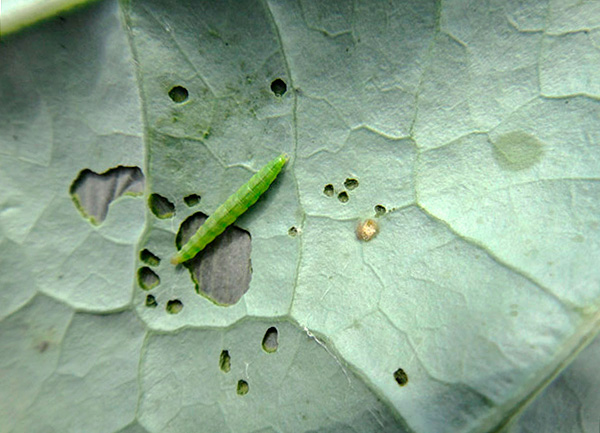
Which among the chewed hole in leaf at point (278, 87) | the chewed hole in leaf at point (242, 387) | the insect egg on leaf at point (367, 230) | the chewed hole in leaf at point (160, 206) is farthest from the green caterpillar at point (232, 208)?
the chewed hole in leaf at point (242, 387)

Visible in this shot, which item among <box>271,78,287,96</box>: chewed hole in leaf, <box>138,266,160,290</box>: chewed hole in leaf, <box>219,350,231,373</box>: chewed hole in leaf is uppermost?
<box>271,78,287,96</box>: chewed hole in leaf

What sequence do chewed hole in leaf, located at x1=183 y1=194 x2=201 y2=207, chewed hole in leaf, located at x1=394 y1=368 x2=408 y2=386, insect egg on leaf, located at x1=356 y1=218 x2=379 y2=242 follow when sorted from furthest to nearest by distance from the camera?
1. chewed hole in leaf, located at x1=183 y1=194 x2=201 y2=207
2. insect egg on leaf, located at x1=356 y1=218 x2=379 y2=242
3. chewed hole in leaf, located at x1=394 y1=368 x2=408 y2=386

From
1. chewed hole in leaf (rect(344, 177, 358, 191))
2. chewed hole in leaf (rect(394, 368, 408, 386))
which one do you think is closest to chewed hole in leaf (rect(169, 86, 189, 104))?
chewed hole in leaf (rect(344, 177, 358, 191))

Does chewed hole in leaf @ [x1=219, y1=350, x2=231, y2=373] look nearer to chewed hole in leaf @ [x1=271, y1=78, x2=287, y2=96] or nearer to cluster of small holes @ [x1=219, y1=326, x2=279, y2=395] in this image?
cluster of small holes @ [x1=219, y1=326, x2=279, y2=395]

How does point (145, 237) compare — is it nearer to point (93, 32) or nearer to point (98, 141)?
point (98, 141)

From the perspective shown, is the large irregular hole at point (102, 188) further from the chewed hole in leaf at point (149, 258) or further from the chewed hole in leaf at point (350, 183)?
the chewed hole in leaf at point (350, 183)

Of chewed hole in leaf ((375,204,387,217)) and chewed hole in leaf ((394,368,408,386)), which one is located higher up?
chewed hole in leaf ((375,204,387,217))

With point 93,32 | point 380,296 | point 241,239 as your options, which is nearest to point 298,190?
point 241,239
